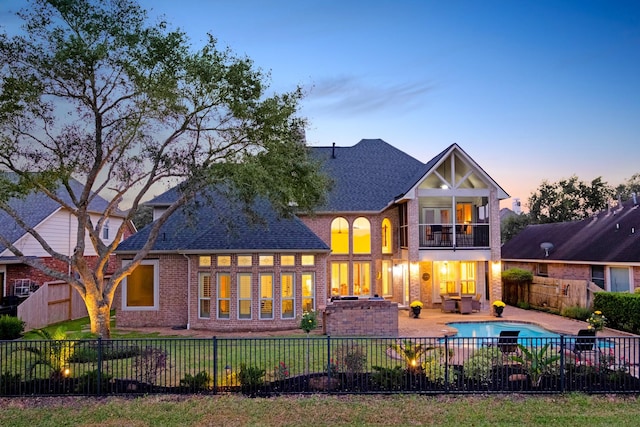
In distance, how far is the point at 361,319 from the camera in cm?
1712

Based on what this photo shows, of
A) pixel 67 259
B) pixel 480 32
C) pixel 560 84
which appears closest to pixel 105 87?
pixel 67 259

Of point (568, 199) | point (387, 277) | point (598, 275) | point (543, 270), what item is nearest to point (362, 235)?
point (387, 277)

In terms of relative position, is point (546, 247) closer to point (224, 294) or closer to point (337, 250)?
point (337, 250)

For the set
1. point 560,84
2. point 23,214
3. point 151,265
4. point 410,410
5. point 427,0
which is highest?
point 427,0

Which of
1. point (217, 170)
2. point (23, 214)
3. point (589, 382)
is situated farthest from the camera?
point (23, 214)

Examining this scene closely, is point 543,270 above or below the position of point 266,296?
above

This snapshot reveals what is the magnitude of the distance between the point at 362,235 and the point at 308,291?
7.43 m

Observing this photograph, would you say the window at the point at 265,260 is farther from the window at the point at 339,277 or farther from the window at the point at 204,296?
the window at the point at 339,277

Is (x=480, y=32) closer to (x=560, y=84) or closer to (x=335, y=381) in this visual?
(x=560, y=84)

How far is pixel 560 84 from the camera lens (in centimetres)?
2300

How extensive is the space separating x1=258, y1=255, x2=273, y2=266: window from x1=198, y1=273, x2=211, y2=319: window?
2.27 metres

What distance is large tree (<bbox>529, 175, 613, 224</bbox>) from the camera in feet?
160

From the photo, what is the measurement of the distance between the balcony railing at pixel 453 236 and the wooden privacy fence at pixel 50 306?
57.1ft

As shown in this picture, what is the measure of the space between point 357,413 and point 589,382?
5.21 m
